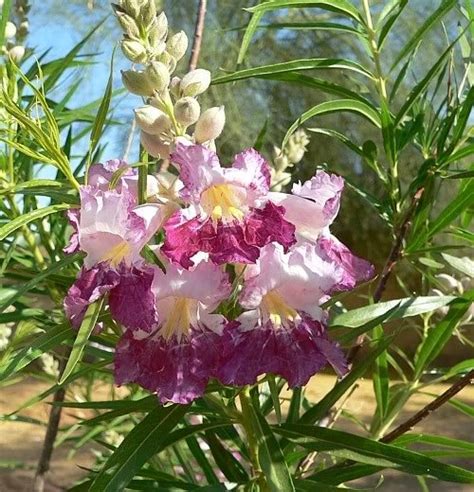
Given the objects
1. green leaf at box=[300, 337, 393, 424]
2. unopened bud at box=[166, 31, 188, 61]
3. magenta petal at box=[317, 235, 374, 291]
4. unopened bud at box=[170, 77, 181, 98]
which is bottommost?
green leaf at box=[300, 337, 393, 424]

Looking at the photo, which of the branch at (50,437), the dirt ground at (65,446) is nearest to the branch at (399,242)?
the branch at (50,437)

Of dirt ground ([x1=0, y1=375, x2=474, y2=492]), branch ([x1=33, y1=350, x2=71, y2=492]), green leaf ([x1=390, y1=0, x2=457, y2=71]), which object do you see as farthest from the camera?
dirt ground ([x1=0, y1=375, x2=474, y2=492])

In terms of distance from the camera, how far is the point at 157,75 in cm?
46

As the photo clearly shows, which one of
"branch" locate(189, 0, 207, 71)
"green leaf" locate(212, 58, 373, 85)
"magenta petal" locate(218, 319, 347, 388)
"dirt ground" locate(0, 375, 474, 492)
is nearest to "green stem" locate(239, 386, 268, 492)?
"magenta petal" locate(218, 319, 347, 388)

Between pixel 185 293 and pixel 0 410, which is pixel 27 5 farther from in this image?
pixel 0 410

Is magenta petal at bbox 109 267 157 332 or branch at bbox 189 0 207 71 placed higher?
branch at bbox 189 0 207 71

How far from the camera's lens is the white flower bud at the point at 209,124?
0.47 m

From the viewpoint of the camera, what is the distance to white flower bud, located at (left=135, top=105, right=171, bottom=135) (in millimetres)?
460

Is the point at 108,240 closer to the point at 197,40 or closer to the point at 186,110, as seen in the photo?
the point at 186,110

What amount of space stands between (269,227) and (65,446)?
3.38 metres

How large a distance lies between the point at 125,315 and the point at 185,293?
0.03 meters

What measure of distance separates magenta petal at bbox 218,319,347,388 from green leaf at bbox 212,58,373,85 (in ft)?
0.60

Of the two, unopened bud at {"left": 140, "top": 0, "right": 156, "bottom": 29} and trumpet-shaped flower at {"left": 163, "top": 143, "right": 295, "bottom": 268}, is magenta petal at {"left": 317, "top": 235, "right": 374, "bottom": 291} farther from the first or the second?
unopened bud at {"left": 140, "top": 0, "right": 156, "bottom": 29}

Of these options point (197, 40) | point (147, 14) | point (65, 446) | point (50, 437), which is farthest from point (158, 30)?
point (65, 446)
